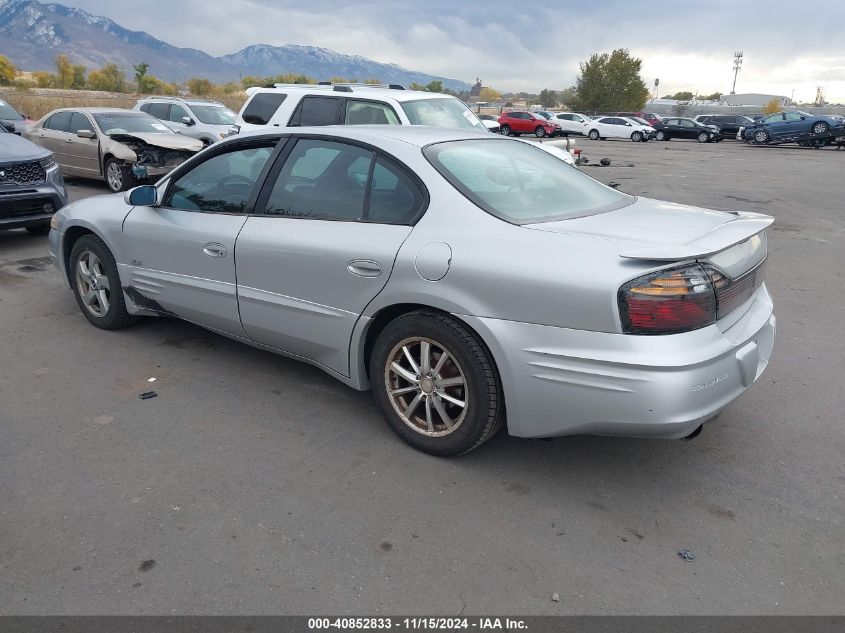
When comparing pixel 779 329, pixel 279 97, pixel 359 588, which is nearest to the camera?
pixel 359 588

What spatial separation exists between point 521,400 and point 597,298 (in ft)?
1.93

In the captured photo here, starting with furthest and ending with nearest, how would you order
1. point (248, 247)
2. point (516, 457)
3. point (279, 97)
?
point (279, 97), point (248, 247), point (516, 457)

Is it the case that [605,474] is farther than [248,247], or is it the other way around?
[248,247]

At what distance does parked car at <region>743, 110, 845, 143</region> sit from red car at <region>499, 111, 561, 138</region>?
10.9m

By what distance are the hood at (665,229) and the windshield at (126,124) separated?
1096 centimetres

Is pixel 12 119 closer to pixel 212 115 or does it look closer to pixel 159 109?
pixel 159 109

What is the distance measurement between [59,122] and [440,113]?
816 cm

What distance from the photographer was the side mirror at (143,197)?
452cm

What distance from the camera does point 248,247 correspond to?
13.0 feet

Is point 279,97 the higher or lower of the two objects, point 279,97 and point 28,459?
the higher

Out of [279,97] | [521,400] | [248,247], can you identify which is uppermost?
[279,97]

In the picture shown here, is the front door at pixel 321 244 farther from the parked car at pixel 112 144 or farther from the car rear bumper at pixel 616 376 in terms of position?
the parked car at pixel 112 144
